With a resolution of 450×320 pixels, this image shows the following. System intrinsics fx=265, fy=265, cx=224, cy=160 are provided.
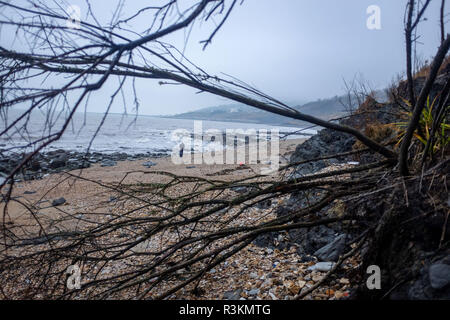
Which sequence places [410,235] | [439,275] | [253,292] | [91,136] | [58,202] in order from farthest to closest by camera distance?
[91,136] → [58,202] → [253,292] → [410,235] → [439,275]

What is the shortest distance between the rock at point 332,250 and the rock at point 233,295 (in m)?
0.82

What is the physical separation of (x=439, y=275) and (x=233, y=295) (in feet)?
4.71

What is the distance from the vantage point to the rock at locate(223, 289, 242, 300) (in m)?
2.17

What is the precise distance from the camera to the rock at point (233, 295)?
2.17 m

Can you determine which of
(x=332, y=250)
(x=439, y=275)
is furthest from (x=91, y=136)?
(x=439, y=275)

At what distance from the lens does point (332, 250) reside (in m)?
2.42

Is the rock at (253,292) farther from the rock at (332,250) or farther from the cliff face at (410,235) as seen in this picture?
the cliff face at (410,235)

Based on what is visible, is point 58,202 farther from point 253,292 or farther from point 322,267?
point 322,267

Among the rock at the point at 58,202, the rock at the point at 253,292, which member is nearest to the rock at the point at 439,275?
the rock at the point at 253,292

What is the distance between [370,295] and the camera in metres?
1.59

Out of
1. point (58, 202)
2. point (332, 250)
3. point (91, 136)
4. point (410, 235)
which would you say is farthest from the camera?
point (91, 136)

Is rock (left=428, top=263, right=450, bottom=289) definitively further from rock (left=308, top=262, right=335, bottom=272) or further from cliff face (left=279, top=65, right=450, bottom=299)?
rock (left=308, top=262, right=335, bottom=272)
